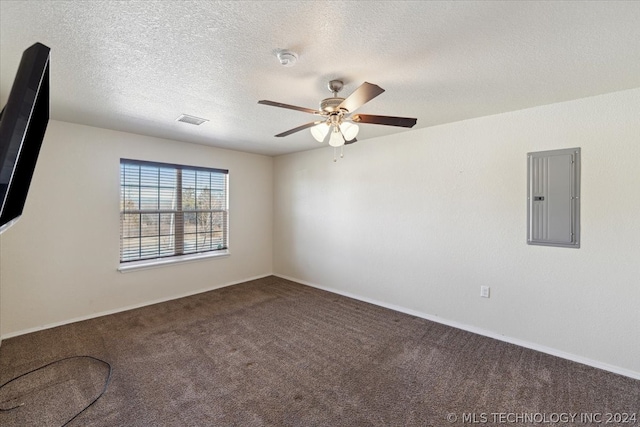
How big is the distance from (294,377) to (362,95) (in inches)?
86.7

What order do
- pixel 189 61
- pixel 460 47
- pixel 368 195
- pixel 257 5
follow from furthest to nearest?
pixel 368 195 → pixel 189 61 → pixel 460 47 → pixel 257 5

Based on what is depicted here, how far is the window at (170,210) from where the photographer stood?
3.84m

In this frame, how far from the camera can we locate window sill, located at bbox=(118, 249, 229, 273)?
12.3ft

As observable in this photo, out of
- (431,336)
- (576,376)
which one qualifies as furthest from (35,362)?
(576,376)

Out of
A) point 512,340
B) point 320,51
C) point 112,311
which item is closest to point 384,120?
point 320,51

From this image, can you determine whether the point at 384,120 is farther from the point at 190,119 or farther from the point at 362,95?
the point at 190,119

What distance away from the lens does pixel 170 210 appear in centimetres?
423

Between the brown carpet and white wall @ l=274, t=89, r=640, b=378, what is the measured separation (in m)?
0.30

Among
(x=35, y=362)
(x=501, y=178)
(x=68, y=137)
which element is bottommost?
(x=35, y=362)

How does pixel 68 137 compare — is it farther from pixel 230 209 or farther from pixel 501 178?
pixel 501 178

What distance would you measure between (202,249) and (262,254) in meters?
1.12

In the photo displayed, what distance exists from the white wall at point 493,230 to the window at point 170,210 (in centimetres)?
170

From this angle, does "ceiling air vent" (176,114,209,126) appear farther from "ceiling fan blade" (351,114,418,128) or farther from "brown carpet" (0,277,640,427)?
"brown carpet" (0,277,640,427)

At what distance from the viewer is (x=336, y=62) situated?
6.29 ft
